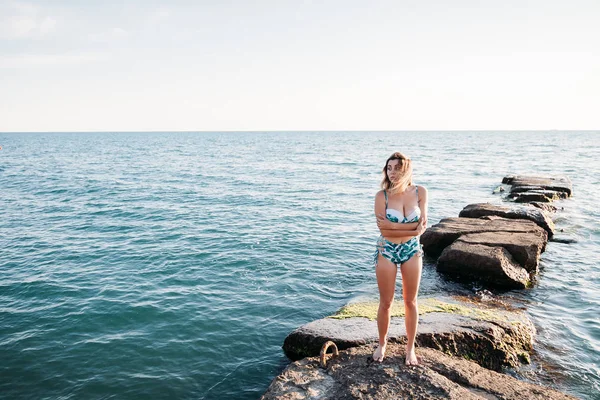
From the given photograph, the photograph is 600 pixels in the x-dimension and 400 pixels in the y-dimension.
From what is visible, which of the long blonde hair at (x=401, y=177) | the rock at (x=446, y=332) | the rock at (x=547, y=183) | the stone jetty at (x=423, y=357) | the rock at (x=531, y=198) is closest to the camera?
the stone jetty at (x=423, y=357)

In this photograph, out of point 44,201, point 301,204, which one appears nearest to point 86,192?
point 44,201

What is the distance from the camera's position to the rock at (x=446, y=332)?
6.96m

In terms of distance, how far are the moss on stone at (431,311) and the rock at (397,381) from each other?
1930 mm

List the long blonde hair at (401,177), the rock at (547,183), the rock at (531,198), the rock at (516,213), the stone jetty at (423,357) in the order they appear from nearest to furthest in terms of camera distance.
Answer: the stone jetty at (423,357), the long blonde hair at (401,177), the rock at (516,213), the rock at (531,198), the rock at (547,183)

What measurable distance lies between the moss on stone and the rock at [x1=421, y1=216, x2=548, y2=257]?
4.89 m

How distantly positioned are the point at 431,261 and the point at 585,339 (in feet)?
16.6

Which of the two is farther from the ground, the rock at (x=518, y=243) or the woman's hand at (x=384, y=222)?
the woman's hand at (x=384, y=222)

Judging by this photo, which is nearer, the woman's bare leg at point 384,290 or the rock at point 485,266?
the woman's bare leg at point 384,290

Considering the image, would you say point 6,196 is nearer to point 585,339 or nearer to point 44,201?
point 44,201

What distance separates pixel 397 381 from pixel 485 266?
6394 millimetres

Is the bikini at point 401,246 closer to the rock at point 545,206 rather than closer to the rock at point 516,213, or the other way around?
the rock at point 516,213

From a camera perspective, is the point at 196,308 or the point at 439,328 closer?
the point at 439,328

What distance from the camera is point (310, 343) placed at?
7.40m

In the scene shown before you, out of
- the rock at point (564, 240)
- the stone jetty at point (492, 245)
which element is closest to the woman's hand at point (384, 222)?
the stone jetty at point (492, 245)
